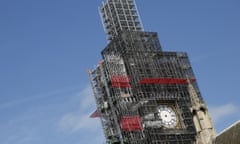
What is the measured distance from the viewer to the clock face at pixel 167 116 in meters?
117

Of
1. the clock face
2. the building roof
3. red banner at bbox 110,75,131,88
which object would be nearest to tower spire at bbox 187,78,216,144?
the building roof

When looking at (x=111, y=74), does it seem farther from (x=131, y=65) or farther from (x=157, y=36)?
(x=157, y=36)

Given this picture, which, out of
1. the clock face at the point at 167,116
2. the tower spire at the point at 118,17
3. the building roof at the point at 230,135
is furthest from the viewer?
the tower spire at the point at 118,17

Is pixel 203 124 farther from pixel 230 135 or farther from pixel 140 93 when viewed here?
pixel 140 93

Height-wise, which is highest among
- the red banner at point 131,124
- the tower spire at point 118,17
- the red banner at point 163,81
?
the tower spire at point 118,17

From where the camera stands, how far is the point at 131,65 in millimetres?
119750

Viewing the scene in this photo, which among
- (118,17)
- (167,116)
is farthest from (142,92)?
(118,17)

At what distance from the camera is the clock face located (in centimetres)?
11681

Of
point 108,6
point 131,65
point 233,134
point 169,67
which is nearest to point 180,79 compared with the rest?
point 169,67

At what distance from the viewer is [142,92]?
117375 millimetres

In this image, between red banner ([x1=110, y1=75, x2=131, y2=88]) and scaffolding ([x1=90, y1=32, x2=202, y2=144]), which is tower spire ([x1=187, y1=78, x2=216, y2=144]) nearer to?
scaffolding ([x1=90, y1=32, x2=202, y2=144])

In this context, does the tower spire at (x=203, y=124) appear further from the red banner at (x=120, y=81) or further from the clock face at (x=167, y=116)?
the red banner at (x=120, y=81)

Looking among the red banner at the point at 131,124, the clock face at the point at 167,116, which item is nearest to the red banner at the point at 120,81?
the red banner at the point at 131,124

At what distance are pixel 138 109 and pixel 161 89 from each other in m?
7.15
